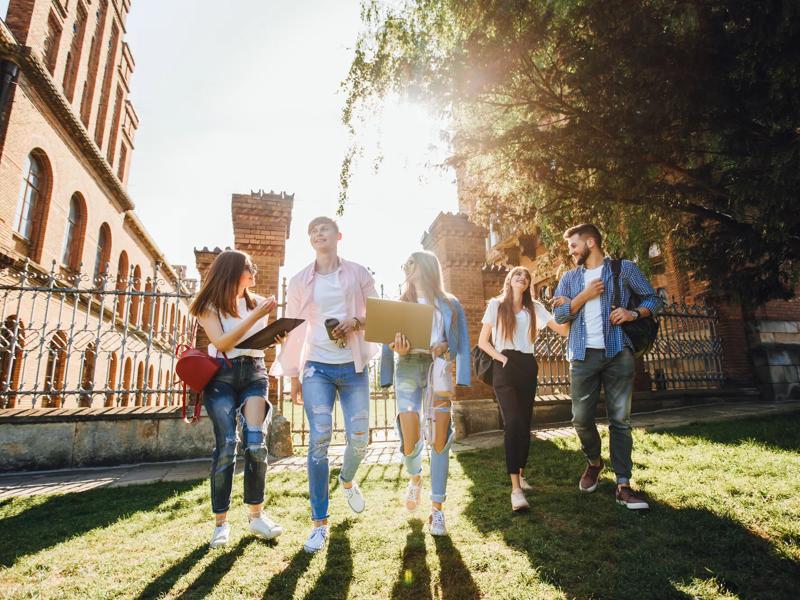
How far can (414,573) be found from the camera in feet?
7.67

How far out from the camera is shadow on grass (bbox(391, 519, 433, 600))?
7.02 ft

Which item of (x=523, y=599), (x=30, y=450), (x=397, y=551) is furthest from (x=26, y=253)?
(x=523, y=599)

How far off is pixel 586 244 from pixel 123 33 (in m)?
26.4

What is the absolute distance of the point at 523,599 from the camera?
2.04m

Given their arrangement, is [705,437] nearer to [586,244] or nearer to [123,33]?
[586,244]

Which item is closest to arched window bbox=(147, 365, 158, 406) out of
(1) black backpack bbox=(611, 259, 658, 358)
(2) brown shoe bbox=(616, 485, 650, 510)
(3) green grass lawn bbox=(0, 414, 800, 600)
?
(3) green grass lawn bbox=(0, 414, 800, 600)

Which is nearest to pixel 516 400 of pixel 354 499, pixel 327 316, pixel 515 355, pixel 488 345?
pixel 515 355

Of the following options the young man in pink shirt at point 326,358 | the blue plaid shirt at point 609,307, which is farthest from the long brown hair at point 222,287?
the blue plaid shirt at point 609,307

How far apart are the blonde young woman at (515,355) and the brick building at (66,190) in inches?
189

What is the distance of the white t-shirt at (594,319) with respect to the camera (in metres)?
3.54

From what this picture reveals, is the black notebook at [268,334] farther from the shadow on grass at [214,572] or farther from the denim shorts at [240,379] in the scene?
the shadow on grass at [214,572]

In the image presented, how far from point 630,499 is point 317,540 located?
7.31 ft

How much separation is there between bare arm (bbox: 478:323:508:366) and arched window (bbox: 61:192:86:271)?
16.9 m

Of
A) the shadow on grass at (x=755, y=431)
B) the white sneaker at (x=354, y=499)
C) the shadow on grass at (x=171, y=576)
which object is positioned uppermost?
the shadow on grass at (x=755, y=431)
